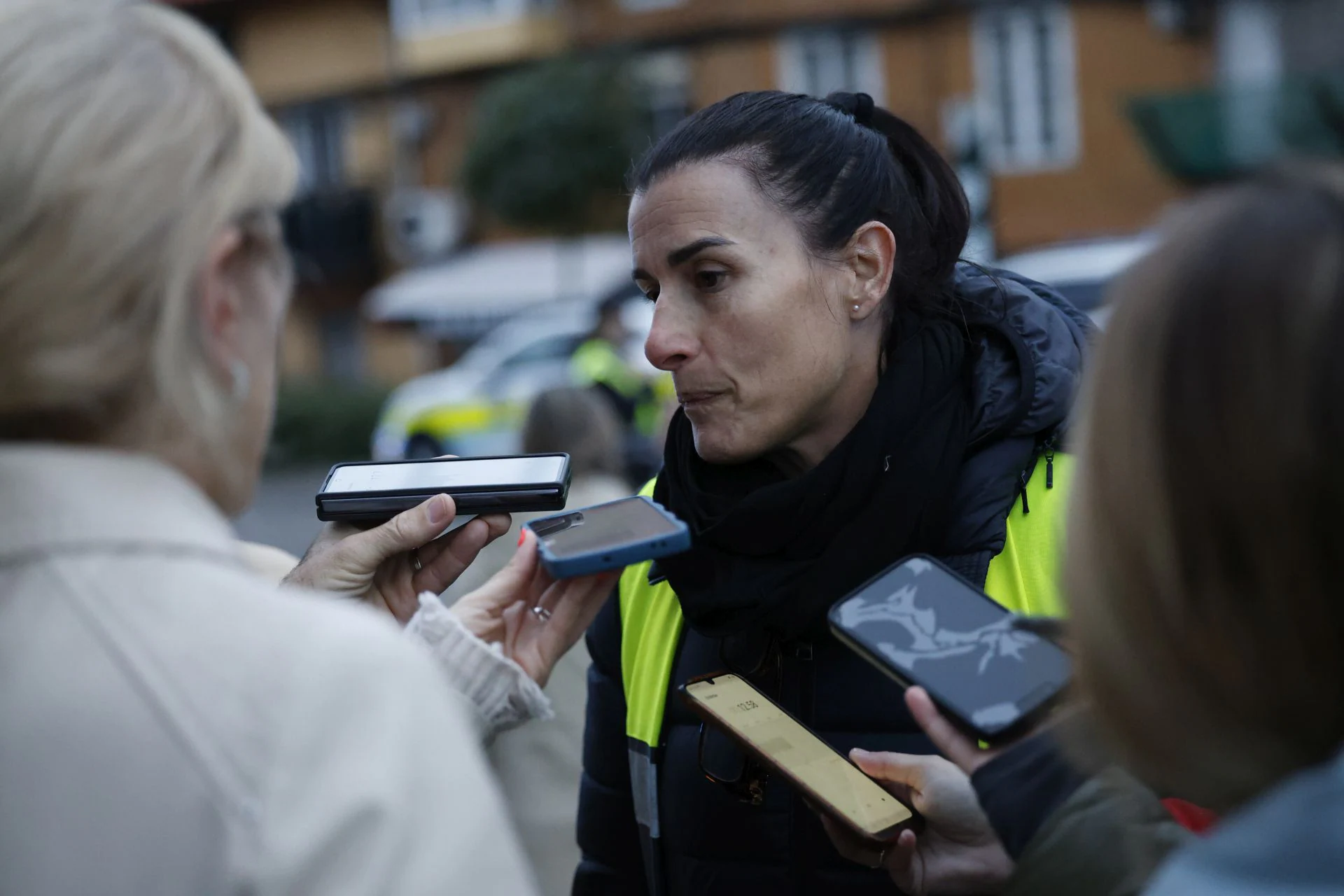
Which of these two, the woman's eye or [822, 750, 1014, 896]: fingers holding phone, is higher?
the woman's eye

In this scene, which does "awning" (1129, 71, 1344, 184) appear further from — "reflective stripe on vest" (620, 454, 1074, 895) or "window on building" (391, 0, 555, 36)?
"reflective stripe on vest" (620, 454, 1074, 895)

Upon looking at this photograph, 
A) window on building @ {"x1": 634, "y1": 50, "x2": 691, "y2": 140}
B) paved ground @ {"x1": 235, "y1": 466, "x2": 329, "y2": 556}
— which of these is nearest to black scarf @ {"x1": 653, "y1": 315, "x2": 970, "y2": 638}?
paved ground @ {"x1": 235, "y1": 466, "x2": 329, "y2": 556}

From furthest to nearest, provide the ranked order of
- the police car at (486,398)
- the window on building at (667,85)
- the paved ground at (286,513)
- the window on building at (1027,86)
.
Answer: the window on building at (667,85) < the window on building at (1027,86) < the police car at (486,398) < the paved ground at (286,513)

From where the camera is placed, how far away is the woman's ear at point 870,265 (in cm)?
237

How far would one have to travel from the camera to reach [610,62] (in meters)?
21.3

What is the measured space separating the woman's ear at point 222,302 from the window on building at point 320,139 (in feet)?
87.0

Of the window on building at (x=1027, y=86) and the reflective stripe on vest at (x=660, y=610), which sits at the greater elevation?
the reflective stripe on vest at (x=660, y=610)

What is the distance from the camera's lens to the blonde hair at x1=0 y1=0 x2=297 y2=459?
115 centimetres

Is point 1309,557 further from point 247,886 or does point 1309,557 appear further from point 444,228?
point 444,228

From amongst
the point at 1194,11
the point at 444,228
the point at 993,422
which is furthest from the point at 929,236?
the point at 444,228

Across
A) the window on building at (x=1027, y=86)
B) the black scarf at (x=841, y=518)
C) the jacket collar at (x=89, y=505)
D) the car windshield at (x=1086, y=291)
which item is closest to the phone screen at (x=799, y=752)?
the black scarf at (x=841, y=518)

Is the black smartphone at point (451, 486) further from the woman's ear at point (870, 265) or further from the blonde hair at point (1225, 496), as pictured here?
the blonde hair at point (1225, 496)

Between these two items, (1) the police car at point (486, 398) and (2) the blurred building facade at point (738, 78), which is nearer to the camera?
(1) the police car at point (486, 398)

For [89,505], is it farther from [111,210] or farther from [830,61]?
[830,61]
